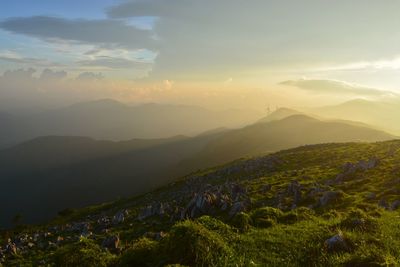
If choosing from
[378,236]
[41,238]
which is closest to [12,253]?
[41,238]

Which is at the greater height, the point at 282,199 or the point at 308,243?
the point at 308,243

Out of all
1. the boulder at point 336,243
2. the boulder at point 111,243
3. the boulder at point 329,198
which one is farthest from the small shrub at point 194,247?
the boulder at point 329,198

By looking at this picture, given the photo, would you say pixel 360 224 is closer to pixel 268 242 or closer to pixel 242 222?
pixel 268 242

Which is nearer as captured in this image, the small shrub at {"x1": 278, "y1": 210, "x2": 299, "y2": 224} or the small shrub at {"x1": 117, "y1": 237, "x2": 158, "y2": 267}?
the small shrub at {"x1": 117, "y1": 237, "x2": 158, "y2": 267}

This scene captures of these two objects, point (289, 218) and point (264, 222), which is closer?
point (264, 222)

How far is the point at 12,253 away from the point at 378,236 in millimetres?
29998

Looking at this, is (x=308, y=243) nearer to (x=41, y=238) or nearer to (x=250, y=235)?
(x=250, y=235)

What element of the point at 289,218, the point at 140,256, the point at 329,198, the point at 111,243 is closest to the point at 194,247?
the point at 140,256

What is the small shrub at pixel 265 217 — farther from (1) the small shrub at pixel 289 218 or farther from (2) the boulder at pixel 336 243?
(2) the boulder at pixel 336 243

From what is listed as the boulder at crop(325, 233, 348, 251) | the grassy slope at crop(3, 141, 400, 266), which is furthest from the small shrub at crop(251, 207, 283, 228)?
the boulder at crop(325, 233, 348, 251)

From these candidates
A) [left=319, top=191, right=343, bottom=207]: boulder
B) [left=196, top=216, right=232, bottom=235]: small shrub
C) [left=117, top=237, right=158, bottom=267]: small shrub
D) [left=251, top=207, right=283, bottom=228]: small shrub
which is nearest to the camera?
[left=117, top=237, right=158, bottom=267]: small shrub

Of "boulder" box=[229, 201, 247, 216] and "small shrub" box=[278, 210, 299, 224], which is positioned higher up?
"small shrub" box=[278, 210, 299, 224]

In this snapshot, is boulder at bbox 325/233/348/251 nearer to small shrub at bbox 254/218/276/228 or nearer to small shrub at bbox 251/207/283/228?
small shrub at bbox 254/218/276/228

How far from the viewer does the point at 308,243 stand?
2252cm
